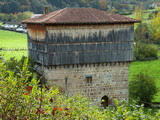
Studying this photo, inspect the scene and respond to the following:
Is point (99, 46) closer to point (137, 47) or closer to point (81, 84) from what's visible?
point (81, 84)

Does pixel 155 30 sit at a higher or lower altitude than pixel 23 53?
higher

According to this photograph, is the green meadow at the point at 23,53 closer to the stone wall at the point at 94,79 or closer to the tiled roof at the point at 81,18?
the stone wall at the point at 94,79

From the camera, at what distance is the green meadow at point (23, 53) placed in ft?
154

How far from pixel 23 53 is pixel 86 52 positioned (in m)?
27.3

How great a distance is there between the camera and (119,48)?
90.1 feet

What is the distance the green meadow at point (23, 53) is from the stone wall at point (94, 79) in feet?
25.7

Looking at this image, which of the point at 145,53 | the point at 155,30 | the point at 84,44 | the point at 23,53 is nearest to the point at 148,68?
the point at 145,53

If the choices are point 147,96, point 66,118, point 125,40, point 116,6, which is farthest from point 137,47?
point 116,6

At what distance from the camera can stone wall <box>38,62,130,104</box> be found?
1032 inches

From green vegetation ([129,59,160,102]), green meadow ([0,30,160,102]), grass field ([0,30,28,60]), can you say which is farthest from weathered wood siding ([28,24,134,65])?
grass field ([0,30,28,60])

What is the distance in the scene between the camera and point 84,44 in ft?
87.1

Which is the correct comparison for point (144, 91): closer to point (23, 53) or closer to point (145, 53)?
point (23, 53)

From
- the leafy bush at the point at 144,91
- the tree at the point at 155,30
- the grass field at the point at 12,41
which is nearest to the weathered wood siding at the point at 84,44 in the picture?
the leafy bush at the point at 144,91

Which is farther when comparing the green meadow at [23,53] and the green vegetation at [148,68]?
the green meadow at [23,53]
